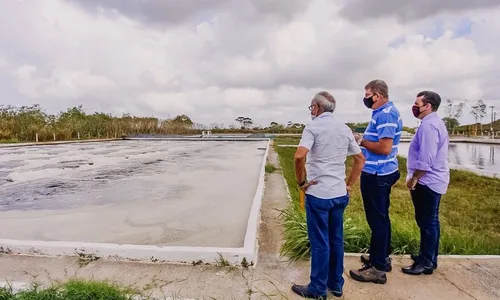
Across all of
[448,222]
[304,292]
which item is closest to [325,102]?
[304,292]

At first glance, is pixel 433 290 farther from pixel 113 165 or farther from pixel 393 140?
pixel 113 165

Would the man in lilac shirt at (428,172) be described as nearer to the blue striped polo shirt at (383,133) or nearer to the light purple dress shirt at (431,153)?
the light purple dress shirt at (431,153)

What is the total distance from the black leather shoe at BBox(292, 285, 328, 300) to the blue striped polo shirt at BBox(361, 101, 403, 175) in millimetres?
867

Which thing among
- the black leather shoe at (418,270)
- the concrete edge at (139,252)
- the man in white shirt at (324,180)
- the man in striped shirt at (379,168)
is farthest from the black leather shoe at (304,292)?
the black leather shoe at (418,270)

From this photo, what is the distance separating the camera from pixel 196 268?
2.67 metres

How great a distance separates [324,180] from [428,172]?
0.89 m

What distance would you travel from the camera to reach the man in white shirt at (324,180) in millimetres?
2051

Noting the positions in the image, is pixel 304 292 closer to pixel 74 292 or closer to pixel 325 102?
pixel 325 102

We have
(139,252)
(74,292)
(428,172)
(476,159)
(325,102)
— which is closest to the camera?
(325,102)

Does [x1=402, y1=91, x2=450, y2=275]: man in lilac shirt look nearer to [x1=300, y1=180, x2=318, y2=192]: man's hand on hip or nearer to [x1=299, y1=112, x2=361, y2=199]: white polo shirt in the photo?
[x1=299, y1=112, x2=361, y2=199]: white polo shirt

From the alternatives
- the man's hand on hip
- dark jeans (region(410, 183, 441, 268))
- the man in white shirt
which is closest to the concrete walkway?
dark jeans (region(410, 183, 441, 268))

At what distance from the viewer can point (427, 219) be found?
2494mm

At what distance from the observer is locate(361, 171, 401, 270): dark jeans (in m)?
2.35

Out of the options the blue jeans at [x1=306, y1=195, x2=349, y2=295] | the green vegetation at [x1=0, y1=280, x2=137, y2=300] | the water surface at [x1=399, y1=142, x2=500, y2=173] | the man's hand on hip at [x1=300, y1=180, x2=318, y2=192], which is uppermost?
the man's hand on hip at [x1=300, y1=180, x2=318, y2=192]
